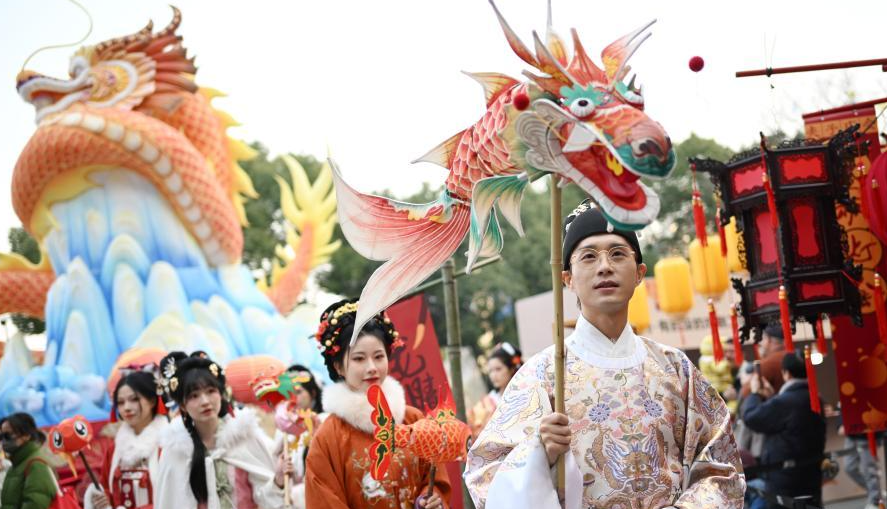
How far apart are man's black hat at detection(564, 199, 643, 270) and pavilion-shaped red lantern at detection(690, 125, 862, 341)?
7.54ft

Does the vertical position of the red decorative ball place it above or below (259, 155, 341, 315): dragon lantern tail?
below

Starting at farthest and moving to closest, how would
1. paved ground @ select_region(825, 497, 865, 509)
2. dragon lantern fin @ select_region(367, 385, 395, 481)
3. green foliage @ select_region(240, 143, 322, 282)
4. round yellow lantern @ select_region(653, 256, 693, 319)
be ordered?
1. green foliage @ select_region(240, 143, 322, 282)
2. round yellow lantern @ select_region(653, 256, 693, 319)
3. paved ground @ select_region(825, 497, 865, 509)
4. dragon lantern fin @ select_region(367, 385, 395, 481)

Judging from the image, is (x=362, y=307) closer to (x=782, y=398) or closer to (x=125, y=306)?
(x=782, y=398)

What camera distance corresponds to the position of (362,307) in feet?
10.4

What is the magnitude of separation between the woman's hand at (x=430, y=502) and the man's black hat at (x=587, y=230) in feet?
4.64

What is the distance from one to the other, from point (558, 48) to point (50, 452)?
624 cm

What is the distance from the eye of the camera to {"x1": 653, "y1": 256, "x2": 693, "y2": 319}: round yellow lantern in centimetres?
1173

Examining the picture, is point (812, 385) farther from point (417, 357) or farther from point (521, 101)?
point (521, 101)

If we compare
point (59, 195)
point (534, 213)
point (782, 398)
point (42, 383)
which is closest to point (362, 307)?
point (782, 398)

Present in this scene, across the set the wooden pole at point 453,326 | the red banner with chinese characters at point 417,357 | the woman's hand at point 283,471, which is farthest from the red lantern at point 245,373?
the wooden pole at point 453,326

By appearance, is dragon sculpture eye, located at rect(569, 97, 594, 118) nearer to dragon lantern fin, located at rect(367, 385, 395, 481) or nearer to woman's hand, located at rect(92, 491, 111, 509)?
dragon lantern fin, located at rect(367, 385, 395, 481)

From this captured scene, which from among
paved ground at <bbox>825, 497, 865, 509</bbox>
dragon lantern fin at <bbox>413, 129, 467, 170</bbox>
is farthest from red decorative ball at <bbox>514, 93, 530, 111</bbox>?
paved ground at <bbox>825, 497, 865, 509</bbox>

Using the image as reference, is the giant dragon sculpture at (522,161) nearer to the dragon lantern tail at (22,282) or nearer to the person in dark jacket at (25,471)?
the person in dark jacket at (25,471)

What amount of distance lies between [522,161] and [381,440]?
1.79 metres
